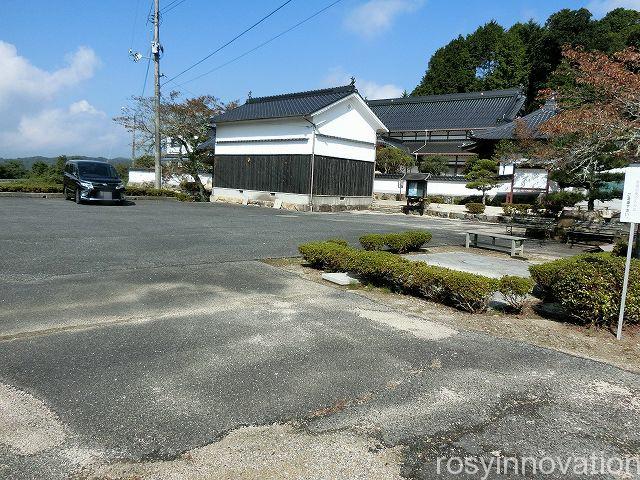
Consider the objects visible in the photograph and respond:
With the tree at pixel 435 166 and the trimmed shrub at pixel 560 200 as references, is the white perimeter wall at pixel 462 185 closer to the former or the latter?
the tree at pixel 435 166

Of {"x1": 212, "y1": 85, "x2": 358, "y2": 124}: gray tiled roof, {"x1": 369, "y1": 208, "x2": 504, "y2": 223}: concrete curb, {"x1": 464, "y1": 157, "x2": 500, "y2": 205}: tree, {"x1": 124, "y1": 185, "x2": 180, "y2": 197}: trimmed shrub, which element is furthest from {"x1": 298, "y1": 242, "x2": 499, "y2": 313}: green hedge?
{"x1": 124, "y1": 185, "x2": 180, "y2": 197}: trimmed shrub

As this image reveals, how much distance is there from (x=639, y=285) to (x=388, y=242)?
4.83 meters

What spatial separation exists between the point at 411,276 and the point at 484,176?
19.7 meters

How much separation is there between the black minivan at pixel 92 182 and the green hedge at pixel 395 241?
13020 millimetres

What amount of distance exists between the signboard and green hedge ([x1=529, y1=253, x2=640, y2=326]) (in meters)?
0.64

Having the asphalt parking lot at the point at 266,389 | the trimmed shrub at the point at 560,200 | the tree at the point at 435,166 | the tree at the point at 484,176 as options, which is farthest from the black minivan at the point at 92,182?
the tree at the point at 435,166

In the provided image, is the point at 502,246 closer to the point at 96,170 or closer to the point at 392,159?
the point at 96,170

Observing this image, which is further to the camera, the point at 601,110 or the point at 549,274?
the point at 601,110

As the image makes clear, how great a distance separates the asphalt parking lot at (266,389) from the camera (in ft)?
8.09

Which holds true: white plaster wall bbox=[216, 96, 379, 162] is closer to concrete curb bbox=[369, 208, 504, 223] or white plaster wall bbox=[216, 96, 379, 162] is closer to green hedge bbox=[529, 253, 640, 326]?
concrete curb bbox=[369, 208, 504, 223]

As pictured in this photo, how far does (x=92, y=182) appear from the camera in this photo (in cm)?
1783

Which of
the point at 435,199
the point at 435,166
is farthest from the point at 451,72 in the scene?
the point at 435,199

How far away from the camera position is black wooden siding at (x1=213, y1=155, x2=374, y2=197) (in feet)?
69.5

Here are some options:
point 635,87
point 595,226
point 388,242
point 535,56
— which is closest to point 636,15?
point 535,56
